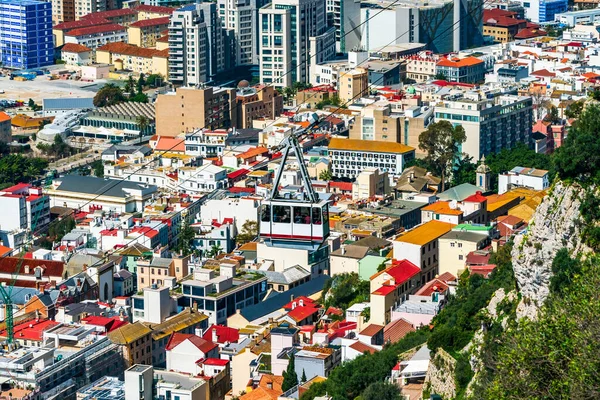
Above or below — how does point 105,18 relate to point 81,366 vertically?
above

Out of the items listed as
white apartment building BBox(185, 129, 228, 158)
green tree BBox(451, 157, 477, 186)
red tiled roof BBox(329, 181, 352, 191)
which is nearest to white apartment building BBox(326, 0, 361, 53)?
white apartment building BBox(185, 129, 228, 158)

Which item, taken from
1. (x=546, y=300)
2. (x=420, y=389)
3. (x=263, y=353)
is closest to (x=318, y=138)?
(x=263, y=353)

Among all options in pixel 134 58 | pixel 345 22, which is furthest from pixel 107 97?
pixel 345 22

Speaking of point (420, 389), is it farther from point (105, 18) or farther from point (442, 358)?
point (105, 18)

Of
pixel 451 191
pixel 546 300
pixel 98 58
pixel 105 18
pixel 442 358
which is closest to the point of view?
pixel 546 300

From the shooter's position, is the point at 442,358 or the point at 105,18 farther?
the point at 105,18

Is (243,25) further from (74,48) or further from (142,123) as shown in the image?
(142,123)

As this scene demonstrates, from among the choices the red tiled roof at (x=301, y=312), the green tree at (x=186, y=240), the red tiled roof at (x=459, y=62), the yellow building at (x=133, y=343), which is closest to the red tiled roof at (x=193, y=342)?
the yellow building at (x=133, y=343)
